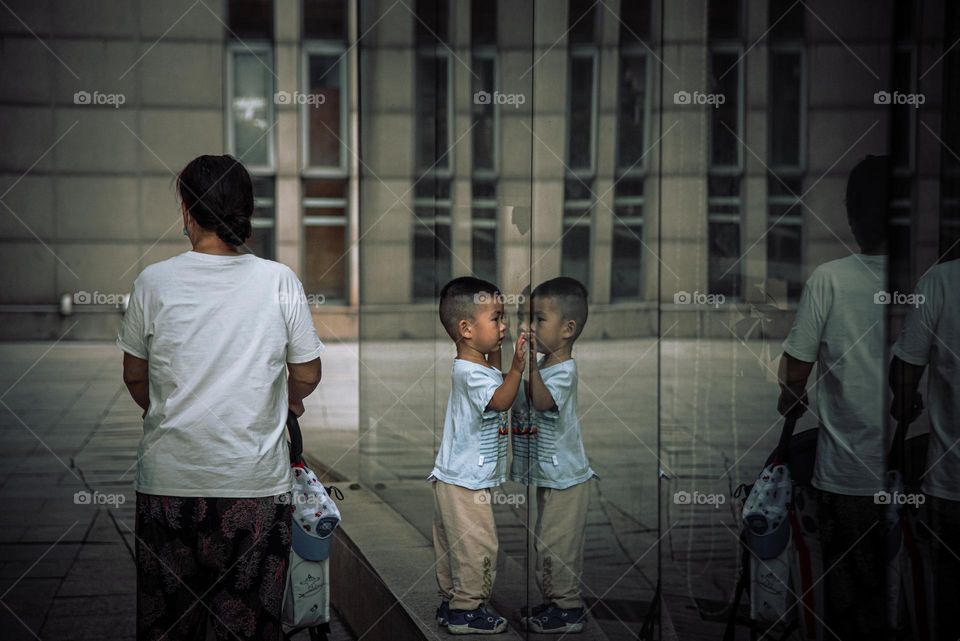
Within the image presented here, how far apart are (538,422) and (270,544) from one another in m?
0.81

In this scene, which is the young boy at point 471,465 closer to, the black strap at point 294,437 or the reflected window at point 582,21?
the black strap at point 294,437

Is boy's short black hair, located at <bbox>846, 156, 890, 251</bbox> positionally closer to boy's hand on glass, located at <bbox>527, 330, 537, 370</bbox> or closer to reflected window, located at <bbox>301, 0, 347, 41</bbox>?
boy's hand on glass, located at <bbox>527, 330, 537, 370</bbox>

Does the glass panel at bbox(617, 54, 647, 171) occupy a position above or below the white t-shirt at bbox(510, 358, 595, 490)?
above

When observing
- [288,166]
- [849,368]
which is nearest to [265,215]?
[288,166]

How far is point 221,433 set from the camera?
266 centimetres

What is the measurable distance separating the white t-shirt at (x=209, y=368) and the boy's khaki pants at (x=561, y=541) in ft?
2.59

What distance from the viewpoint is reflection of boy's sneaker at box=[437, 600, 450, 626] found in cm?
339

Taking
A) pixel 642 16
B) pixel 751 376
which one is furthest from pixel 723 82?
pixel 751 376

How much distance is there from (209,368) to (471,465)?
0.97 meters

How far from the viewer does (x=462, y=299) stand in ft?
11.4

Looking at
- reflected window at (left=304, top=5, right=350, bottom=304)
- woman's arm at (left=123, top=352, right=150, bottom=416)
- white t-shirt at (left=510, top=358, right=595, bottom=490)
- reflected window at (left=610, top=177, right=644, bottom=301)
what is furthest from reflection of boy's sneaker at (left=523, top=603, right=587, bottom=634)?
reflected window at (left=304, top=5, right=350, bottom=304)

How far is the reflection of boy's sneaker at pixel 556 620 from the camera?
3.09 meters

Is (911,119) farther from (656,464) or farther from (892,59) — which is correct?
(656,464)

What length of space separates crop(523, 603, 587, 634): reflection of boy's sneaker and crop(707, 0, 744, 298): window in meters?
0.89
